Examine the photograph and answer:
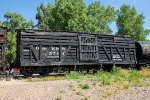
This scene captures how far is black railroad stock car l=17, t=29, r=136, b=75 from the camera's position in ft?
76.2

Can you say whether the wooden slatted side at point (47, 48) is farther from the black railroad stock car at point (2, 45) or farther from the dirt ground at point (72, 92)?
the dirt ground at point (72, 92)

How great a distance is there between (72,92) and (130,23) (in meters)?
49.6

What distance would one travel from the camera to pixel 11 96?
1259 cm

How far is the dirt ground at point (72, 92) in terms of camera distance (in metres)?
12.2

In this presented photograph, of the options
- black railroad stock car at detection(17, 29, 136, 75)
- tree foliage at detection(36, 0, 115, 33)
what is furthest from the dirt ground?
tree foliage at detection(36, 0, 115, 33)

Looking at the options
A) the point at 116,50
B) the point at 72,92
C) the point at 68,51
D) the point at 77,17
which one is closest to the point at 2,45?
the point at 68,51

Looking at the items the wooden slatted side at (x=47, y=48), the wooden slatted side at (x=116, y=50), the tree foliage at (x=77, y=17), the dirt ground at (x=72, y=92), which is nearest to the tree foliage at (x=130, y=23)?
the tree foliage at (x=77, y=17)

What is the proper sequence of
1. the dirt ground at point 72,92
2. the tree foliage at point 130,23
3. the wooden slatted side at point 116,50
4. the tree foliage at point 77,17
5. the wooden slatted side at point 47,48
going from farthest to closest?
the tree foliage at point 130,23, the tree foliage at point 77,17, the wooden slatted side at point 116,50, the wooden slatted side at point 47,48, the dirt ground at point 72,92

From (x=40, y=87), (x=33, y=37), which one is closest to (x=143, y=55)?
(x=33, y=37)

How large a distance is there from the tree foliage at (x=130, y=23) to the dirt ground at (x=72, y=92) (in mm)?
47108

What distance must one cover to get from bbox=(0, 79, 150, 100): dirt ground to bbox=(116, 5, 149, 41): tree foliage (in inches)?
1855

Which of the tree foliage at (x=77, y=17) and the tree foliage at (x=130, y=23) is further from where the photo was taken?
the tree foliage at (x=130, y=23)

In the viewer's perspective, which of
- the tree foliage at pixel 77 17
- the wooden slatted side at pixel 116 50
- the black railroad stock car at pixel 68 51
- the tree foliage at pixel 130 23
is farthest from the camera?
the tree foliage at pixel 130 23

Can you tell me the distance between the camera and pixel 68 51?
2534 centimetres
